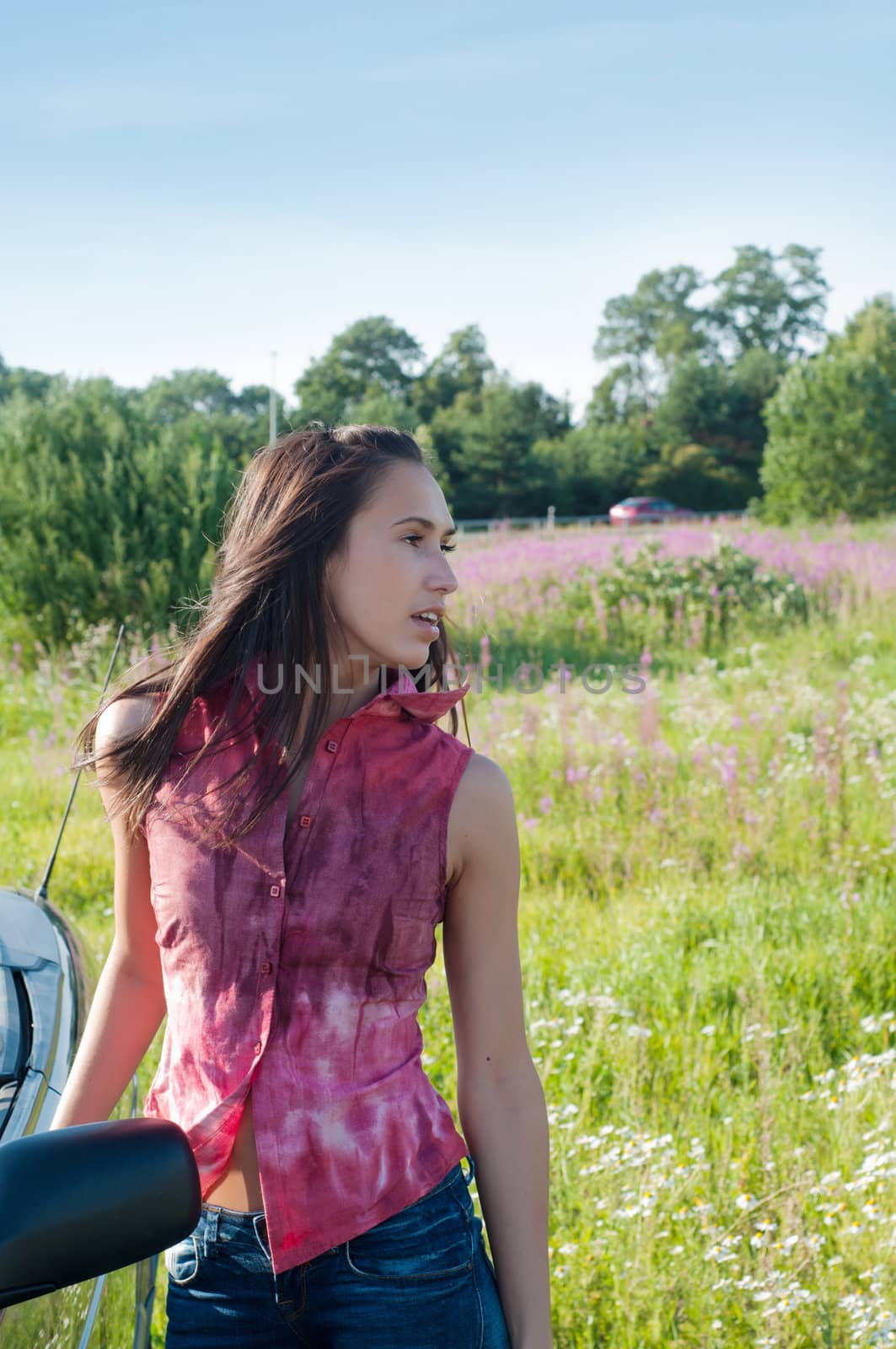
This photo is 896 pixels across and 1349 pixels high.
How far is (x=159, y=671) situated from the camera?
5.93 ft

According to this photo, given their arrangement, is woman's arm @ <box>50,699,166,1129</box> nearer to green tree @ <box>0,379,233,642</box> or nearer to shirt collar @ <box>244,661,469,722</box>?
shirt collar @ <box>244,661,469,722</box>

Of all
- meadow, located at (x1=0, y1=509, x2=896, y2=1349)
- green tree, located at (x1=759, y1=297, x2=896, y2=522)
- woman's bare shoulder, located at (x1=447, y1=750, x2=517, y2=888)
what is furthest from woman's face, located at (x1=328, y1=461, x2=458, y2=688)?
green tree, located at (x1=759, y1=297, x2=896, y2=522)

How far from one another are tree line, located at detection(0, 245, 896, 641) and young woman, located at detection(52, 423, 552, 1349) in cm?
35

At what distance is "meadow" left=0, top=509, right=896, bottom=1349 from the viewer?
2.62m

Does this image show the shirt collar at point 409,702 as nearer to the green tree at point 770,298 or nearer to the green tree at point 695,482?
the green tree at point 695,482

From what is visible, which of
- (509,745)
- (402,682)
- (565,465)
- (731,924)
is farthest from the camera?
(565,465)

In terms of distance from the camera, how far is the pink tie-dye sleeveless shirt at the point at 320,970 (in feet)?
4.66

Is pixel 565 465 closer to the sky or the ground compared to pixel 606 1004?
closer to the sky

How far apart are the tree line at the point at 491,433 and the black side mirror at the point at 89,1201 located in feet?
3.78

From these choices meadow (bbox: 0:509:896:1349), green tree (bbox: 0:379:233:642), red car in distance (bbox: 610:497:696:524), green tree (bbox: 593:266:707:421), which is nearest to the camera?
meadow (bbox: 0:509:896:1349)

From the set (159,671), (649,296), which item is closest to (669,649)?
(159,671)

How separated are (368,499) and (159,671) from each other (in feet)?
1.47

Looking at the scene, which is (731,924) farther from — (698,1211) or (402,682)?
(402,682)

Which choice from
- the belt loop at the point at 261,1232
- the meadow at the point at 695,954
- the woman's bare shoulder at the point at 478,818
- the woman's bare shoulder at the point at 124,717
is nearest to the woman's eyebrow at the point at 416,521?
the woman's bare shoulder at the point at 478,818
